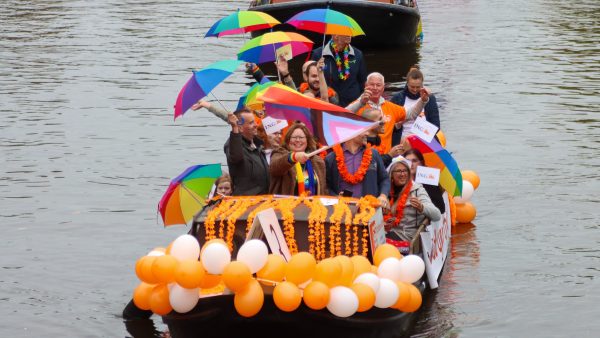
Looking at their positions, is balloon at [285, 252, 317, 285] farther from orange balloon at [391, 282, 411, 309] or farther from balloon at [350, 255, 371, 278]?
orange balloon at [391, 282, 411, 309]

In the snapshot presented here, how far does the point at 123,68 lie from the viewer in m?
27.5

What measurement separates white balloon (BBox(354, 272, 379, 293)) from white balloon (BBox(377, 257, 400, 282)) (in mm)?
349

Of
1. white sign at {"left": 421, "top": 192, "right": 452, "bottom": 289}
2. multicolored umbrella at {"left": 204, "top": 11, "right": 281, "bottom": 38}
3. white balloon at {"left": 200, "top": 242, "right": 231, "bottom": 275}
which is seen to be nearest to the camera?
white balloon at {"left": 200, "top": 242, "right": 231, "bottom": 275}

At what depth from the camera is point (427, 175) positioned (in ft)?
42.0

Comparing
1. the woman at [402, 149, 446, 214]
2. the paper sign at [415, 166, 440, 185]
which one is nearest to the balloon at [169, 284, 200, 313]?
the paper sign at [415, 166, 440, 185]

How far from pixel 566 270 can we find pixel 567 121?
8.79m

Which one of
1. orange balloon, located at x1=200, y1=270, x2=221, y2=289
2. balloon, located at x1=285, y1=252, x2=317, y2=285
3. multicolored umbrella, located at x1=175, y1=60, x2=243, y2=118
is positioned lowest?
orange balloon, located at x1=200, y1=270, x2=221, y2=289

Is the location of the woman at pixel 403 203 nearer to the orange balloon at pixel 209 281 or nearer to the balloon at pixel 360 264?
the balloon at pixel 360 264

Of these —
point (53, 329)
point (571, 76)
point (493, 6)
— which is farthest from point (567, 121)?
point (493, 6)

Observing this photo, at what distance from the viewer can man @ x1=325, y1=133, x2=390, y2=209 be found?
1200 centimetres

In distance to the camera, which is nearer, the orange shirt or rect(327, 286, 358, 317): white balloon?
rect(327, 286, 358, 317): white balloon

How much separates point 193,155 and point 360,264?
9.68m

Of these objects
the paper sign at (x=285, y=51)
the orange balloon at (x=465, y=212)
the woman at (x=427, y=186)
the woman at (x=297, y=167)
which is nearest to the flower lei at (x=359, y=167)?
the woman at (x=297, y=167)

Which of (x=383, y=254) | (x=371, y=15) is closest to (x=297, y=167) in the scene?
(x=383, y=254)
